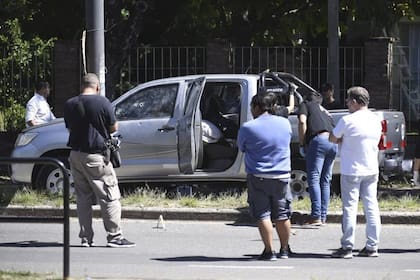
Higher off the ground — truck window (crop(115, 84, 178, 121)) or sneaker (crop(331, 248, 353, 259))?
truck window (crop(115, 84, 178, 121))

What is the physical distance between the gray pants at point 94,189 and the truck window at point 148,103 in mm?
3511

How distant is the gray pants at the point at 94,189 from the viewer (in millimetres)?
10727

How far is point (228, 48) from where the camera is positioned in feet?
65.8

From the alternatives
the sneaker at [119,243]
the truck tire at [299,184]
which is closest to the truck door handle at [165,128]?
the truck tire at [299,184]

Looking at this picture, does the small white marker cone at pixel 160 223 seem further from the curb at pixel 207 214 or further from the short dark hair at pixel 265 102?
the short dark hair at pixel 265 102

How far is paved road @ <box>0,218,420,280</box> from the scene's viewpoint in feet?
31.1

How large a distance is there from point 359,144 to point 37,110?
272 inches

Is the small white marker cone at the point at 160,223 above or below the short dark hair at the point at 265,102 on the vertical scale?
below

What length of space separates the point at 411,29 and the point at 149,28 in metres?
10.2

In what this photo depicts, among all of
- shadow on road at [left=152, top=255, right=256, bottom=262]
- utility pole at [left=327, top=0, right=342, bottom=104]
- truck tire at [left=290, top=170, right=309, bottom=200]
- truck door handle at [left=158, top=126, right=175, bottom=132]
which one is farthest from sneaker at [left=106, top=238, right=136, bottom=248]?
utility pole at [left=327, top=0, right=342, bottom=104]

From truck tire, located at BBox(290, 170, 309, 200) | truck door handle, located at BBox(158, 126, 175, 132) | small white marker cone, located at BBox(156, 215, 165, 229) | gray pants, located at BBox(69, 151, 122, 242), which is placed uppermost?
truck door handle, located at BBox(158, 126, 175, 132)

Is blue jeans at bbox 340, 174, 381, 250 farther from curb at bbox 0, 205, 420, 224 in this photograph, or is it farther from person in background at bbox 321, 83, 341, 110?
person in background at bbox 321, 83, 341, 110

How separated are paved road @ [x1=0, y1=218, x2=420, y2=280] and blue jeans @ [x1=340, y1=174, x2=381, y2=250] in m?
0.22

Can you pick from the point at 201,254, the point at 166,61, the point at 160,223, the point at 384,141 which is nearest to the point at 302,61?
the point at 166,61
